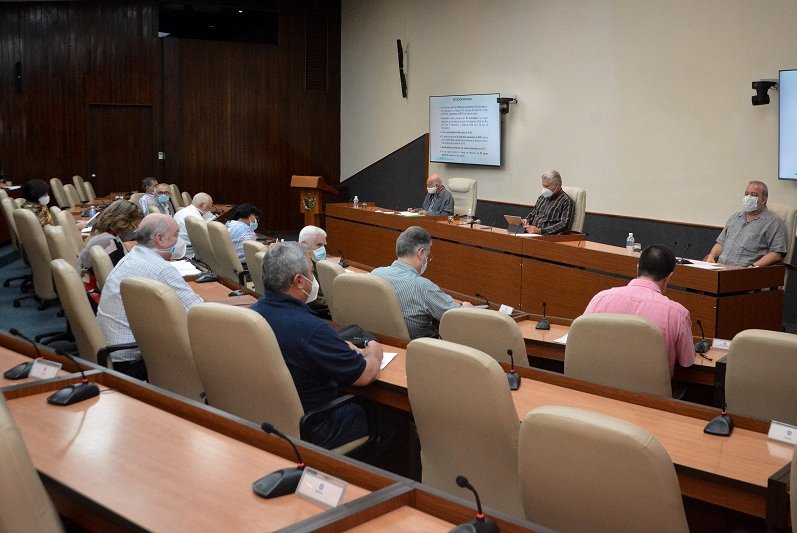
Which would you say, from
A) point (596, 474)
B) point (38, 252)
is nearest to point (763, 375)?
point (596, 474)

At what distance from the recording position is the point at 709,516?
268 cm

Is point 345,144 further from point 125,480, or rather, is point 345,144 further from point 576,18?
point 125,480

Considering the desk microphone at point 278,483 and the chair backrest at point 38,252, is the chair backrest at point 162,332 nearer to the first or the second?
the desk microphone at point 278,483

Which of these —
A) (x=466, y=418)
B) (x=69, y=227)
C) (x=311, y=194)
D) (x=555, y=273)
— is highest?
(x=311, y=194)

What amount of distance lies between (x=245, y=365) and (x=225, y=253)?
3.88m

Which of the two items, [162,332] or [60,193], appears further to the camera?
[60,193]

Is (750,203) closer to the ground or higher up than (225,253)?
higher up

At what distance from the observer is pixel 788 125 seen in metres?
7.45

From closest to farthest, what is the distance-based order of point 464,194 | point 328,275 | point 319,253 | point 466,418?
point 466,418 < point 328,275 < point 319,253 < point 464,194

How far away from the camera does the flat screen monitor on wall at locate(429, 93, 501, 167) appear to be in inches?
435

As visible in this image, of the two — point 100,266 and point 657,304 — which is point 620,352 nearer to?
point 657,304

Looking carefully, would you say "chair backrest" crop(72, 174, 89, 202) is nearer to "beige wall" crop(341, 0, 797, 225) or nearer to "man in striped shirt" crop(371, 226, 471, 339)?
"beige wall" crop(341, 0, 797, 225)

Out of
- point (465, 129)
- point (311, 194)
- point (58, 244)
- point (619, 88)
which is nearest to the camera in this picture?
point (58, 244)

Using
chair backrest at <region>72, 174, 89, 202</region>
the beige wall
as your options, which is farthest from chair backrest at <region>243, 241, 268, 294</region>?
chair backrest at <region>72, 174, 89, 202</region>
